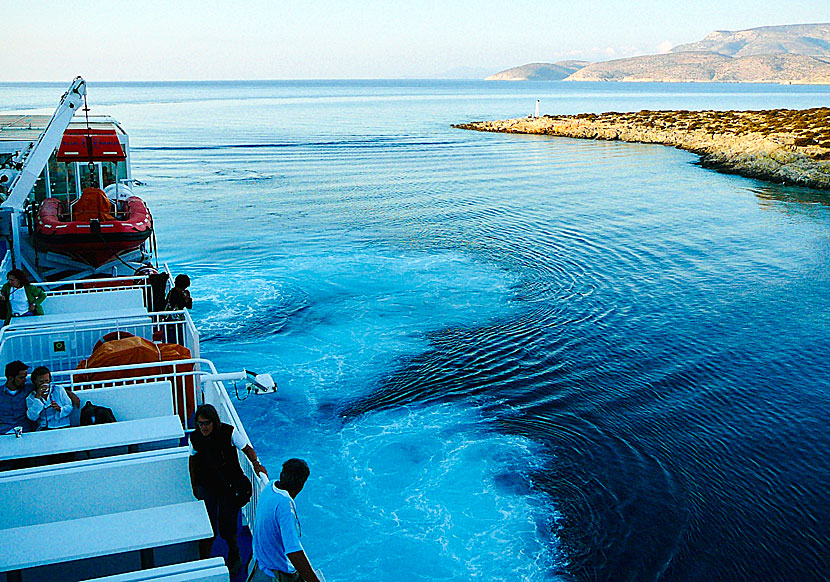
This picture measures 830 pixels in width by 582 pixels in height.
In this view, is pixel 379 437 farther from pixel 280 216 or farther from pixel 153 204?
pixel 153 204

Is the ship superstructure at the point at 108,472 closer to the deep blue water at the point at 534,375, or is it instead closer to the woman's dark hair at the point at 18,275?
the woman's dark hair at the point at 18,275

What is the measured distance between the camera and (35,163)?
46.1 feet

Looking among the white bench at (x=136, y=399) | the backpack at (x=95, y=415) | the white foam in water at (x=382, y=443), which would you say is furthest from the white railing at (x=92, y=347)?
the white foam in water at (x=382, y=443)

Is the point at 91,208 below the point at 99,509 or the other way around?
the other way around

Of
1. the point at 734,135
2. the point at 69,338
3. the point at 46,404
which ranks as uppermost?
the point at 734,135

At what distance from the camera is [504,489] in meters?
9.58

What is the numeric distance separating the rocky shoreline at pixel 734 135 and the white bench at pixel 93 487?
38.6 metres

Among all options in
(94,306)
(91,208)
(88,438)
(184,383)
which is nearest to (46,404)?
(88,438)

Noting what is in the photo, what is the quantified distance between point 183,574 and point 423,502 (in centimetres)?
546

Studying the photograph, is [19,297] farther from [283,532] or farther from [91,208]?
[283,532]


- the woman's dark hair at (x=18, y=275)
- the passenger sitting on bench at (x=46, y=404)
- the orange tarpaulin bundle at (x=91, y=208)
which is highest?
the orange tarpaulin bundle at (x=91, y=208)

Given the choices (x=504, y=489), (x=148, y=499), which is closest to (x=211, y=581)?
(x=148, y=499)

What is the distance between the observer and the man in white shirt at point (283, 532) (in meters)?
4.65

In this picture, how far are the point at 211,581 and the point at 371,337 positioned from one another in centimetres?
1071
